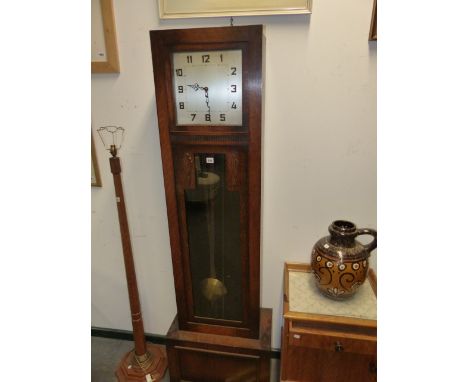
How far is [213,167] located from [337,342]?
2.57 feet

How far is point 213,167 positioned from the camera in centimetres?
112

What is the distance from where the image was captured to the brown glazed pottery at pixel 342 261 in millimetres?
1123

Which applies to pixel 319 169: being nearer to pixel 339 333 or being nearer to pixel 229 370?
pixel 339 333

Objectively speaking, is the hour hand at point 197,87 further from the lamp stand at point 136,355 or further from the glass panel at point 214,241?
the lamp stand at point 136,355

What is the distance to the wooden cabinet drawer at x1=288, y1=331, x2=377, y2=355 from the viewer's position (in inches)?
42.9

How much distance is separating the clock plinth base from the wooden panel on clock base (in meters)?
0.21

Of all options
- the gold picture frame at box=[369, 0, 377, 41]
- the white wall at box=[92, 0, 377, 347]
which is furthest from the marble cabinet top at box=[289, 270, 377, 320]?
the gold picture frame at box=[369, 0, 377, 41]

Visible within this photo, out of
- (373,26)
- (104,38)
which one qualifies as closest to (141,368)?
(104,38)

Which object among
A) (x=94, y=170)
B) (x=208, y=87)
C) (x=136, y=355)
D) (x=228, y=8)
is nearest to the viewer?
(x=208, y=87)

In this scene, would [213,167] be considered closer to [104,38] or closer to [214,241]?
[214,241]

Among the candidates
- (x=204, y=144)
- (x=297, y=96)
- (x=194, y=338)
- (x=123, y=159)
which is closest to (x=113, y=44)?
(x=123, y=159)

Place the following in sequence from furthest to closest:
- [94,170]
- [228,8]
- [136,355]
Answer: [136,355], [94,170], [228,8]

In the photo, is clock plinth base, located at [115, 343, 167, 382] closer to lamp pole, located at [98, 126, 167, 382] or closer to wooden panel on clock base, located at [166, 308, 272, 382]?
lamp pole, located at [98, 126, 167, 382]

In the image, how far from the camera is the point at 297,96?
1246mm
